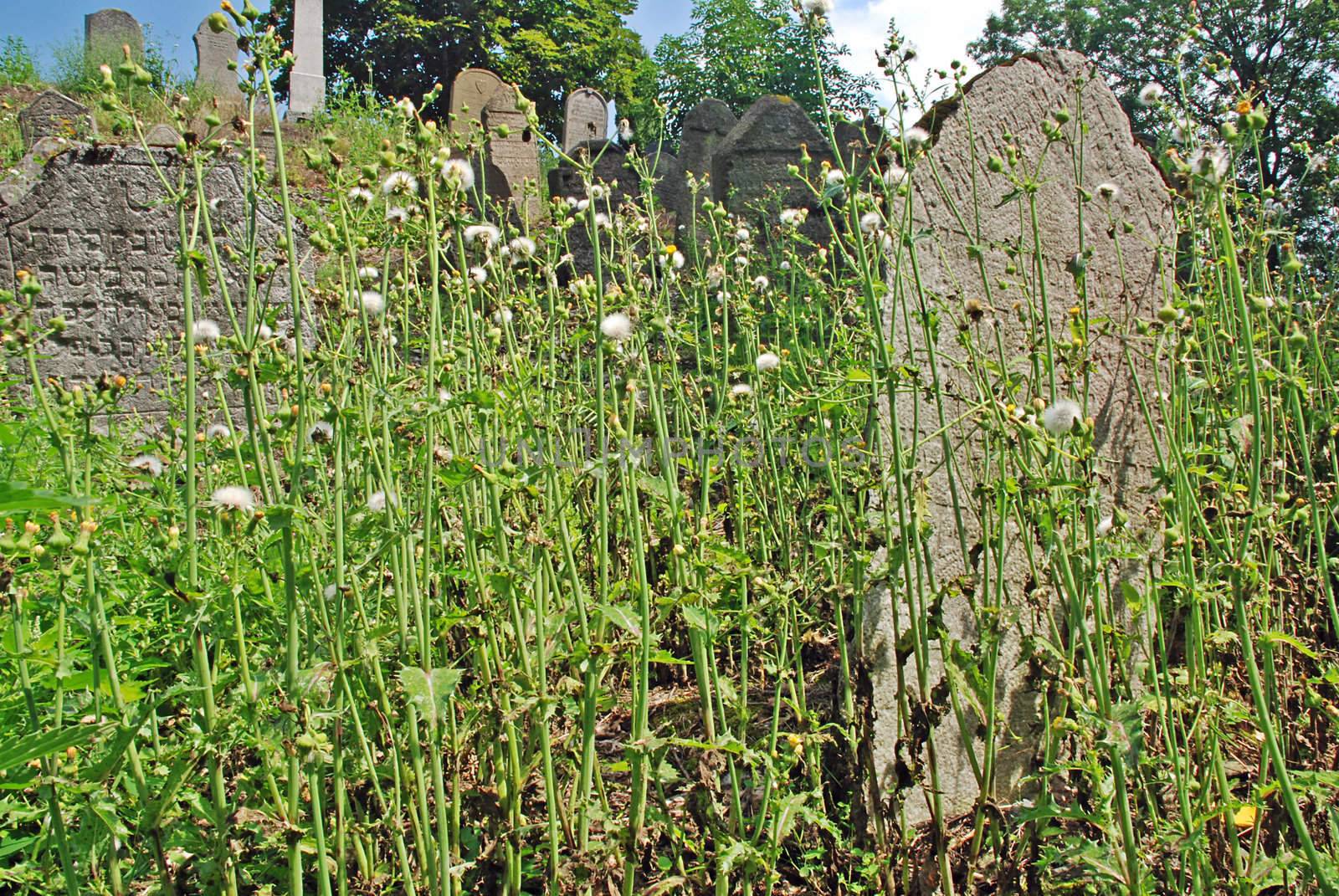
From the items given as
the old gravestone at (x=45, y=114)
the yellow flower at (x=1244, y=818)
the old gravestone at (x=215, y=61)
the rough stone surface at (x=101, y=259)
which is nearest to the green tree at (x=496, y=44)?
the old gravestone at (x=215, y=61)

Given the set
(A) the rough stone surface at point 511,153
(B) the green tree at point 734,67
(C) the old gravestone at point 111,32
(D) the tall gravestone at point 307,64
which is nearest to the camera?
(A) the rough stone surface at point 511,153

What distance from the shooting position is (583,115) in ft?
38.2

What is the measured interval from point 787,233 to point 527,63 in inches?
991

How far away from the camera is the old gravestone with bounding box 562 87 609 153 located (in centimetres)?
1113

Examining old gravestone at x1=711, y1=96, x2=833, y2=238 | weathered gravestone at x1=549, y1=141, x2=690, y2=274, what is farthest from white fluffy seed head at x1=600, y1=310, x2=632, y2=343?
old gravestone at x1=711, y1=96, x2=833, y2=238

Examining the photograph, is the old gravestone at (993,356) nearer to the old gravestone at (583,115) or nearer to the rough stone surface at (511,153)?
the rough stone surface at (511,153)

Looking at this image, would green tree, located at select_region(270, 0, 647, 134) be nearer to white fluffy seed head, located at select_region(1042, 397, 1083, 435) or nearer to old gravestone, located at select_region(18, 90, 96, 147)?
old gravestone, located at select_region(18, 90, 96, 147)

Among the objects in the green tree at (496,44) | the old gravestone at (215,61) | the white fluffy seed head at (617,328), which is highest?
the green tree at (496,44)

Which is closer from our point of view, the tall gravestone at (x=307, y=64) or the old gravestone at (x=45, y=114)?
the old gravestone at (x=45, y=114)

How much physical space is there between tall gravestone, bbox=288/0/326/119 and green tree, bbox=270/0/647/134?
1145cm

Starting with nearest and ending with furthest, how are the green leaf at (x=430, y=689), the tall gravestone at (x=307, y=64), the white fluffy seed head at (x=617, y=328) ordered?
the green leaf at (x=430, y=689) < the white fluffy seed head at (x=617, y=328) < the tall gravestone at (x=307, y=64)

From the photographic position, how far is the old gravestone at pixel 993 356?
6.72 ft

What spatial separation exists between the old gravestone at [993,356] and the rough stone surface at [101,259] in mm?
4518

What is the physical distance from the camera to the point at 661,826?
1838 millimetres
